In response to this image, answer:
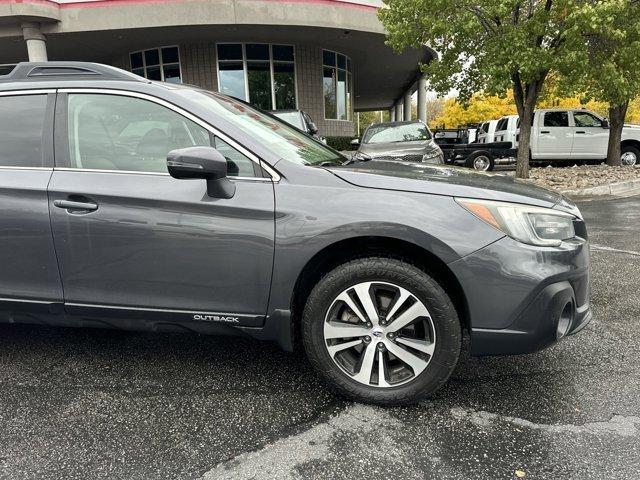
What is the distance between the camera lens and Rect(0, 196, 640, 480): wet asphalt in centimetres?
209

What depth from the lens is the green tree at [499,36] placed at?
31.6 ft

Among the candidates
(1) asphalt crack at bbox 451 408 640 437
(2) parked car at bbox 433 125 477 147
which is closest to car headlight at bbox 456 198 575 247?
(1) asphalt crack at bbox 451 408 640 437

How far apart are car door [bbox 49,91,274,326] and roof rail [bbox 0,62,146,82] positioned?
0.14 m

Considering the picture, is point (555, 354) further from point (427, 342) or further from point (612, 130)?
point (612, 130)

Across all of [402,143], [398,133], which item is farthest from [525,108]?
[402,143]

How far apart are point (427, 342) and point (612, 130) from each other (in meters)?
15.1

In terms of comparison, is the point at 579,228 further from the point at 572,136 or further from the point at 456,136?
the point at 456,136

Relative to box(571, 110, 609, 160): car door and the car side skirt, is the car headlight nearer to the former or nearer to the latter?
the car side skirt

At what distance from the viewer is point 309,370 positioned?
2.93m

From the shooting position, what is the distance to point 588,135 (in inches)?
610

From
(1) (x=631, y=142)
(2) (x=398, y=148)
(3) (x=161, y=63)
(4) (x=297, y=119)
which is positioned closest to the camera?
(2) (x=398, y=148)

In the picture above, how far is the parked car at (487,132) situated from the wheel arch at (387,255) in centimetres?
1719

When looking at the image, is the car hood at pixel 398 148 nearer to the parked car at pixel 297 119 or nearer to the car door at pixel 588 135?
the parked car at pixel 297 119

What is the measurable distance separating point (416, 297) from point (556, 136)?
1530cm
